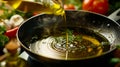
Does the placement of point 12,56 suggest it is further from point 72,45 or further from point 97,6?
point 97,6

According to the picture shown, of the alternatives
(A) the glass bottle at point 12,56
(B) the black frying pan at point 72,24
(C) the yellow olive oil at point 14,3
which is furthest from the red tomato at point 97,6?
(A) the glass bottle at point 12,56

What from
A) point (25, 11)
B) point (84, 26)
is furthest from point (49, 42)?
point (25, 11)

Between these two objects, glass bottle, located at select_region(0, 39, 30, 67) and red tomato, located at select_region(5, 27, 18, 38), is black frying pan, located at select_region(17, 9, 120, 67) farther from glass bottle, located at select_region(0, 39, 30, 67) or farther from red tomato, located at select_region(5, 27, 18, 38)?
glass bottle, located at select_region(0, 39, 30, 67)

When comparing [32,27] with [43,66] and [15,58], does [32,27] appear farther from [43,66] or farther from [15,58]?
[15,58]

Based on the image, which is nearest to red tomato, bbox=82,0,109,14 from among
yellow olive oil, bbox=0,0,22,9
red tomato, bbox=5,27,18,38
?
yellow olive oil, bbox=0,0,22,9

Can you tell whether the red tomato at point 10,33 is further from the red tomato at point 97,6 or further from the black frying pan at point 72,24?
the red tomato at point 97,6
